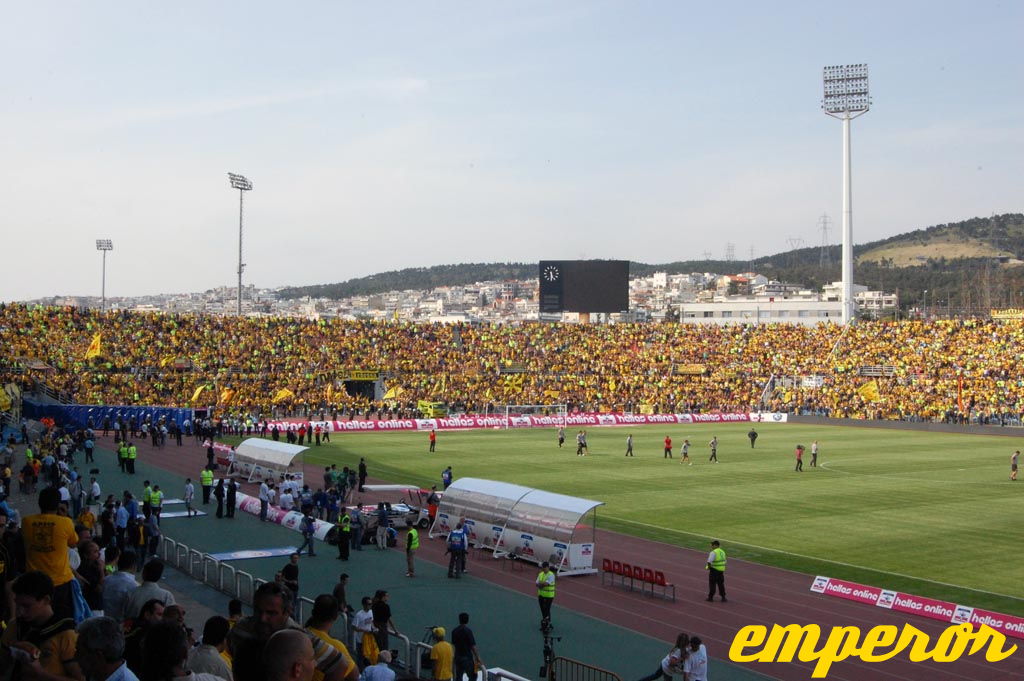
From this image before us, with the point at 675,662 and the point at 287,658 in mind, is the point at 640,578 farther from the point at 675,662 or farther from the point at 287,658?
the point at 287,658

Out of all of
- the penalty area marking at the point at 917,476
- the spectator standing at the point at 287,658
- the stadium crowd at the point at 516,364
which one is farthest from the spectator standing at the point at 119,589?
the stadium crowd at the point at 516,364

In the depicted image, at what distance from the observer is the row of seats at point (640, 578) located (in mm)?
21516

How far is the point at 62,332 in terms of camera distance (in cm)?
7100

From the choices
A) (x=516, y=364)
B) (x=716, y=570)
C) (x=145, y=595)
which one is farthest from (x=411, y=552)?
(x=516, y=364)

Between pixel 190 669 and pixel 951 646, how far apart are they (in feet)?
51.8

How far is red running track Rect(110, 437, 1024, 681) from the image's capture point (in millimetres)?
16750

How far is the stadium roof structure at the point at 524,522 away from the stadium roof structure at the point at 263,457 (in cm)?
848

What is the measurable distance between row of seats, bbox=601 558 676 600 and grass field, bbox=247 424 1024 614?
4521mm

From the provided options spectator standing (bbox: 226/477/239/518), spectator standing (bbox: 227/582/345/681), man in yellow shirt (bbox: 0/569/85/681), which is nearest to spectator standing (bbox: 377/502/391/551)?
spectator standing (bbox: 226/477/239/518)

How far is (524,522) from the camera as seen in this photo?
2534cm

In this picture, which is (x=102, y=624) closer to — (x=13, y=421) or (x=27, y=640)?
(x=27, y=640)

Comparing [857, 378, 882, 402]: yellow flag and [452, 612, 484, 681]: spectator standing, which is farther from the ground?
[857, 378, 882, 402]: yellow flag

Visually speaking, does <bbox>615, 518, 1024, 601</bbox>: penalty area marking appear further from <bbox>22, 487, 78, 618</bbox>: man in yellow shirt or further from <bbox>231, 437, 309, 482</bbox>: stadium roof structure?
<bbox>22, 487, 78, 618</bbox>: man in yellow shirt

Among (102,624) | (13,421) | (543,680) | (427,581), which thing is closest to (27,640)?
(102,624)
